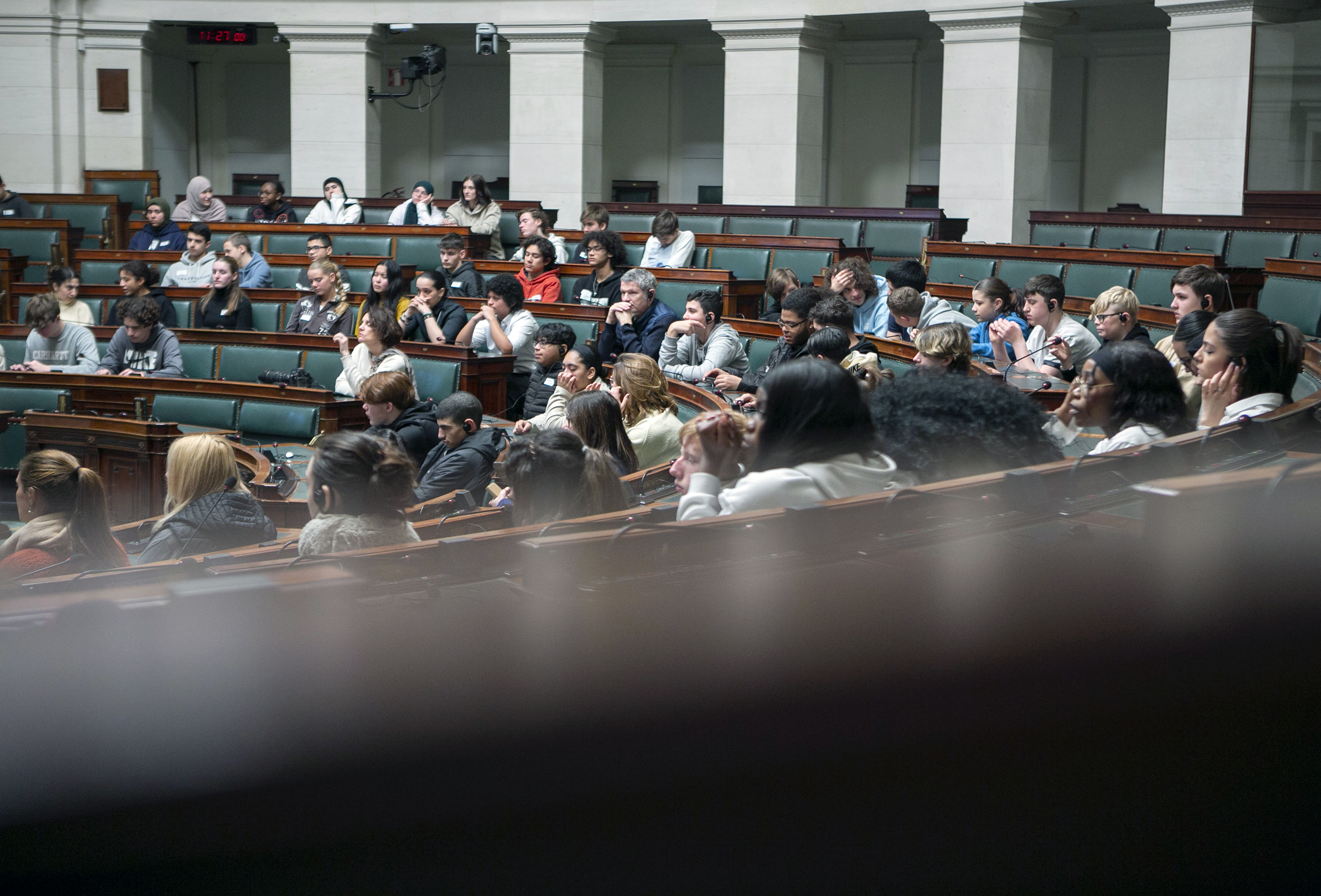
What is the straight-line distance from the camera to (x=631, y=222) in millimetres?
8852

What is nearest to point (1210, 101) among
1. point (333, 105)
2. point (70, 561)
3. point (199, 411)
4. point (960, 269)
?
point (960, 269)

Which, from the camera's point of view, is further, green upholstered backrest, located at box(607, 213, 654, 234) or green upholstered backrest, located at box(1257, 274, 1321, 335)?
green upholstered backrest, located at box(607, 213, 654, 234)

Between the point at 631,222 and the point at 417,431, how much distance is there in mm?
5145

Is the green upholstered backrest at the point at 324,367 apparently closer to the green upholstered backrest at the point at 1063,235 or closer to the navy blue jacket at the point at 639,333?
the navy blue jacket at the point at 639,333

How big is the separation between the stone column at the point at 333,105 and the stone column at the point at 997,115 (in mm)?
5134

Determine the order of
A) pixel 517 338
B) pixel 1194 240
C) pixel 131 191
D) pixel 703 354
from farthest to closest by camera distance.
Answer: pixel 131 191
pixel 1194 240
pixel 517 338
pixel 703 354

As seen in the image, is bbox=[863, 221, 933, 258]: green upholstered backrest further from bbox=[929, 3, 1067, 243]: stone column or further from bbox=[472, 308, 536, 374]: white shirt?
bbox=[472, 308, 536, 374]: white shirt

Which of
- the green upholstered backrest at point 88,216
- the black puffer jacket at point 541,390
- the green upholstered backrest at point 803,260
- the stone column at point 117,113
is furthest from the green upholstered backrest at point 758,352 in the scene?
the stone column at point 117,113

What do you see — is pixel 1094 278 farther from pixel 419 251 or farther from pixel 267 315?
pixel 267 315

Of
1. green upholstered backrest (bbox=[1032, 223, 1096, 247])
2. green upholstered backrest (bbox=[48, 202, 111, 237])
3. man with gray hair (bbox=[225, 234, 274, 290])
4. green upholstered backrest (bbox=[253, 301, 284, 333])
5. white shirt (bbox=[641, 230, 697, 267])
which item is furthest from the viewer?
green upholstered backrest (bbox=[48, 202, 111, 237])

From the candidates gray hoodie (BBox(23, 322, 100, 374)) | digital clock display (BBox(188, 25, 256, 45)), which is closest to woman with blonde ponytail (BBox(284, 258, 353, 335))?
gray hoodie (BBox(23, 322, 100, 374))

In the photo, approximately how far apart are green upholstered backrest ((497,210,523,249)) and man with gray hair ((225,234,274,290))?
6.04ft

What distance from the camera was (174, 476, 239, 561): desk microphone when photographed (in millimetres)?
2861

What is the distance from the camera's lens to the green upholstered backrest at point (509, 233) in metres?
8.53
